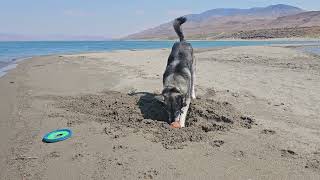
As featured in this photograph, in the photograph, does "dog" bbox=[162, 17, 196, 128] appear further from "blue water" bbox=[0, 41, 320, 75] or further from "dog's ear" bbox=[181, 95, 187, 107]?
"blue water" bbox=[0, 41, 320, 75]

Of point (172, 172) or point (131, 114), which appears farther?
point (131, 114)

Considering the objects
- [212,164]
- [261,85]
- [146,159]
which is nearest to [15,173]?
[146,159]

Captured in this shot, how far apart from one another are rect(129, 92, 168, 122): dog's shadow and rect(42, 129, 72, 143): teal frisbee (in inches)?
70.7

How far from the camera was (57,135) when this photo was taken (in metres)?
6.96

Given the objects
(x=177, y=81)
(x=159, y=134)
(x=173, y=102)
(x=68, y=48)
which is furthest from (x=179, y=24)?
(x=68, y=48)

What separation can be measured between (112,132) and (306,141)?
136 inches

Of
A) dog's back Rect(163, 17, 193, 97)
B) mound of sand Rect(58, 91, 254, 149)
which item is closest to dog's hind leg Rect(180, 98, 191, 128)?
mound of sand Rect(58, 91, 254, 149)

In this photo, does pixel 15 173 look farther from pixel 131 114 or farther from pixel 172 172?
pixel 131 114

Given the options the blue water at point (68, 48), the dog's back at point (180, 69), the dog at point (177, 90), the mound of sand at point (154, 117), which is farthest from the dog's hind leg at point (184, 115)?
the blue water at point (68, 48)

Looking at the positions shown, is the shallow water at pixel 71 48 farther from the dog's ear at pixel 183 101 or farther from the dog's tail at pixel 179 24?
the dog's ear at pixel 183 101

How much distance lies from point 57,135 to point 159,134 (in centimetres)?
186

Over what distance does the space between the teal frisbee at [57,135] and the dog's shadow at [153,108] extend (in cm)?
180

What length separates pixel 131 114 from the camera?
27.5 ft

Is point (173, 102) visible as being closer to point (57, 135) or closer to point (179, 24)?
point (57, 135)
